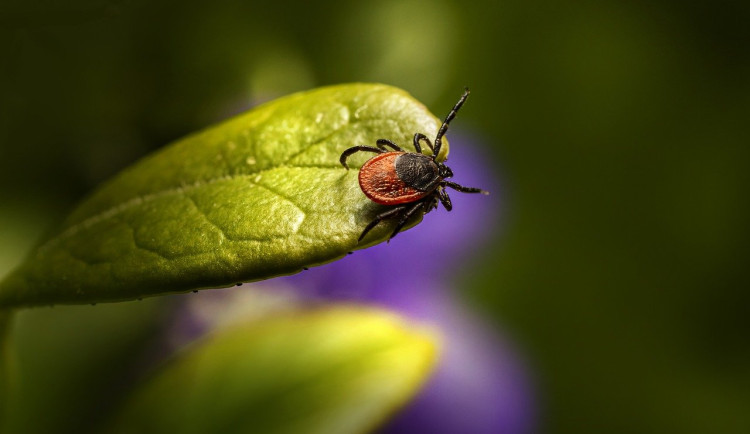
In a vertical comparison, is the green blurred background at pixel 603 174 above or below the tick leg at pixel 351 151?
below

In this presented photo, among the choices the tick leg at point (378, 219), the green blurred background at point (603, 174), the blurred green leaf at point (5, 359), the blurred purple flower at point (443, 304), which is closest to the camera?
the tick leg at point (378, 219)

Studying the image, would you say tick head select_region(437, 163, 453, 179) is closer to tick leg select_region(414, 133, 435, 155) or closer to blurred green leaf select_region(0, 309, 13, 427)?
tick leg select_region(414, 133, 435, 155)

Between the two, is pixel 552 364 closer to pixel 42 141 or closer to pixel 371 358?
pixel 371 358

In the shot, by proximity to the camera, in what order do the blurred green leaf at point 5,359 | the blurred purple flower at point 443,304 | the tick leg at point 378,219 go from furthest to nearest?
the blurred purple flower at point 443,304
the blurred green leaf at point 5,359
the tick leg at point 378,219

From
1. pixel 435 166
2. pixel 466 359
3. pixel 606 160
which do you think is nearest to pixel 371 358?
pixel 435 166

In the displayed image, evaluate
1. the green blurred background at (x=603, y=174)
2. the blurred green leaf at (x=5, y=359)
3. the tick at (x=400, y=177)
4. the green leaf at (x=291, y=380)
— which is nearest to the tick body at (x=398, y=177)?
the tick at (x=400, y=177)

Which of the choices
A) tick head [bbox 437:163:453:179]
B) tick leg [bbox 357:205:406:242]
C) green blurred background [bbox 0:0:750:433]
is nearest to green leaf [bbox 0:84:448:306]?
→ tick leg [bbox 357:205:406:242]

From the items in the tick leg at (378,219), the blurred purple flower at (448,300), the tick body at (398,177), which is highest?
the tick leg at (378,219)

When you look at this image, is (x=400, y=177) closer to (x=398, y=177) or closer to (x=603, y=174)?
(x=398, y=177)

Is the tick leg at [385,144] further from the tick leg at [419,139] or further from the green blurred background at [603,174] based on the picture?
the green blurred background at [603,174]
